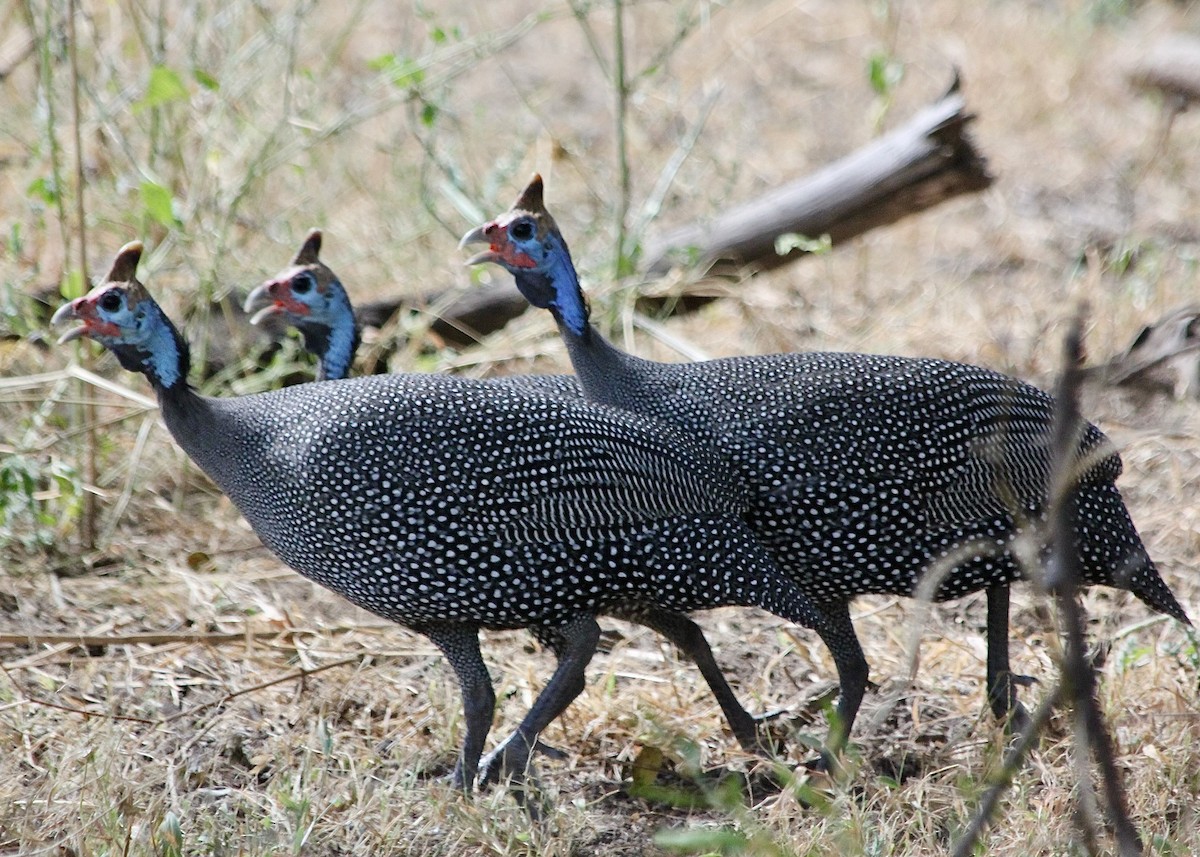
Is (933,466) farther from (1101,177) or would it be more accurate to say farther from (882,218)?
(1101,177)

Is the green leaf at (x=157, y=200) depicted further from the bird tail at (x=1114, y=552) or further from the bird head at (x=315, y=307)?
the bird tail at (x=1114, y=552)

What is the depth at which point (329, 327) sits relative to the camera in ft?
13.0

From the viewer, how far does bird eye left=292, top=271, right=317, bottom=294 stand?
388 cm

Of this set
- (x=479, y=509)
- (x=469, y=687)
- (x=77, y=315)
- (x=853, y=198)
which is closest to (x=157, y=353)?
(x=77, y=315)

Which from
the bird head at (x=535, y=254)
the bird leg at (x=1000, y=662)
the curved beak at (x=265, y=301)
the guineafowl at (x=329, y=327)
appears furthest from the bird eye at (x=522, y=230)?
the bird leg at (x=1000, y=662)

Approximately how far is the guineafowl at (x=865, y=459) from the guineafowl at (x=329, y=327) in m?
0.28

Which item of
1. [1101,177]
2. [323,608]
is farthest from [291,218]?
[1101,177]

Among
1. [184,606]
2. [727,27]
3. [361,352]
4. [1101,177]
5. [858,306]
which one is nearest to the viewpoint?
[184,606]

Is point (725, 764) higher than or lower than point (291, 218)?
lower

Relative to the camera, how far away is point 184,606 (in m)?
4.12

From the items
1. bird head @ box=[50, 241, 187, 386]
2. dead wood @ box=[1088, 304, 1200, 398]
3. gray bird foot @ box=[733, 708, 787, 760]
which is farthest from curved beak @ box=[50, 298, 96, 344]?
dead wood @ box=[1088, 304, 1200, 398]

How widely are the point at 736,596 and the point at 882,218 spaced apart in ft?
8.32

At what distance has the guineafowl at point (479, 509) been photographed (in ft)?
10.2

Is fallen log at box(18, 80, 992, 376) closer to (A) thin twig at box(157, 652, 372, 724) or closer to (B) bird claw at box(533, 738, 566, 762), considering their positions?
(A) thin twig at box(157, 652, 372, 724)
